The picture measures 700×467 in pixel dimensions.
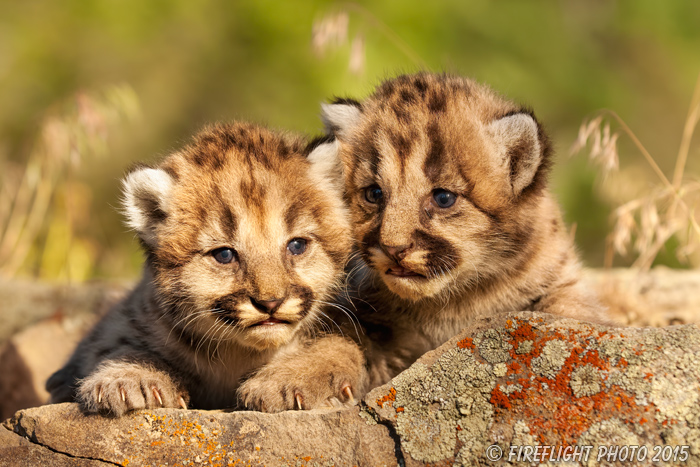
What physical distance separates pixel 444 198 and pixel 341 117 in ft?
3.00

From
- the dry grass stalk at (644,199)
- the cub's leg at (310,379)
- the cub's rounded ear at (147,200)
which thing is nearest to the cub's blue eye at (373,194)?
the cub's leg at (310,379)

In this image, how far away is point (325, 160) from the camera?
156 inches

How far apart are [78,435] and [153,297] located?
37.5 inches

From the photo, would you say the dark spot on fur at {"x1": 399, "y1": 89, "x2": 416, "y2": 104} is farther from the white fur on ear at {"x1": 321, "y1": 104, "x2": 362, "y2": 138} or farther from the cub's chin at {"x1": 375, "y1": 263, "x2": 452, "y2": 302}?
the cub's chin at {"x1": 375, "y1": 263, "x2": 452, "y2": 302}

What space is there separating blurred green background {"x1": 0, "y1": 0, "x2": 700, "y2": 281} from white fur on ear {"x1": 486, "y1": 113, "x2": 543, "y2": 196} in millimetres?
3896

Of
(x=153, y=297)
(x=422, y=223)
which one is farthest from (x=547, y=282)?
(x=153, y=297)

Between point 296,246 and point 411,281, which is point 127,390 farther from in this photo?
point 411,281

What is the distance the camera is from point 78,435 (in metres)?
3.35

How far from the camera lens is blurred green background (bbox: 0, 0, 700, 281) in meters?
8.70

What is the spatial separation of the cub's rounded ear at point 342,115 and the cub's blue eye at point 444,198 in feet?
2.50

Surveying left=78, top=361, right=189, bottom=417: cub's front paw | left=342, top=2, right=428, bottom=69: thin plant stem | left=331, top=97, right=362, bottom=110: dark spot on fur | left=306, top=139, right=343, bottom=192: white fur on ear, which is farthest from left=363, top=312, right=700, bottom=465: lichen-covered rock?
left=342, top=2, right=428, bottom=69: thin plant stem

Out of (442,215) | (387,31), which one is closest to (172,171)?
(442,215)

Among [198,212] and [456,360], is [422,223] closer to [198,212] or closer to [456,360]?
[456,360]

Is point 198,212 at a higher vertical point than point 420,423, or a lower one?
higher
